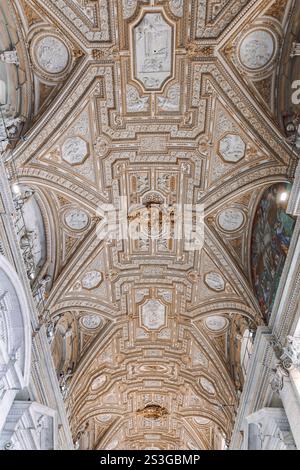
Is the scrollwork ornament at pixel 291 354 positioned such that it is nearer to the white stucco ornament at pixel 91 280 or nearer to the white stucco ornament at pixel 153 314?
the white stucco ornament at pixel 91 280

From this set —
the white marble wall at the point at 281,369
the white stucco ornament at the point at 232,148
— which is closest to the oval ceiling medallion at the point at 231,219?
the white stucco ornament at the point at 232,148

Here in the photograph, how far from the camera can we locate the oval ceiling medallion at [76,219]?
41.0ft

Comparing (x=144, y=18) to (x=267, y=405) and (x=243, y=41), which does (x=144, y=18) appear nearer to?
(x=243, y=41)

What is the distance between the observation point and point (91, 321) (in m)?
15.5

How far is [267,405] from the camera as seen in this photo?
10.5m

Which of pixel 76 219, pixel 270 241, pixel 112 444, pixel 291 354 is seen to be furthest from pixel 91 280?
pixel 112 444

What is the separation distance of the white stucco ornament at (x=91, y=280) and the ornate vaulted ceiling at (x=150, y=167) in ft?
0.16

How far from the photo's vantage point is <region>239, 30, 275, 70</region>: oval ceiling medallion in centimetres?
938

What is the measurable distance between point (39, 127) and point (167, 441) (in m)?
18.0

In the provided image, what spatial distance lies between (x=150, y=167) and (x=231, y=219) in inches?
117

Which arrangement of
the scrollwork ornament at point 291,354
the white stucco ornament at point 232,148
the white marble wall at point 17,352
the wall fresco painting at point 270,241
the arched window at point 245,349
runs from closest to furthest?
1. the white marble wall at point 17,352
2. the scrollwork ornament at point 291,354
3. the wall fresco painting at point 270,241
4. the white stucco ornament at point 232,148
5. the arched window at point 245,349

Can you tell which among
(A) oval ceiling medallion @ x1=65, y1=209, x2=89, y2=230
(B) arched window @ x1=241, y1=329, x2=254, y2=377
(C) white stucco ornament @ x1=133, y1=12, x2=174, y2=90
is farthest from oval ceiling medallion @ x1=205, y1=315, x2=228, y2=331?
(C) white stucco ornament @ x1=133, y1=12, x2=174, y2=90

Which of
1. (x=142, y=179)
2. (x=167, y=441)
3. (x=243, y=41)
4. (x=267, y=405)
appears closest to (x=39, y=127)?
(x=142, y=179)

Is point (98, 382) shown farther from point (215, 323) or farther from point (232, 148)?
point (232, 148)
